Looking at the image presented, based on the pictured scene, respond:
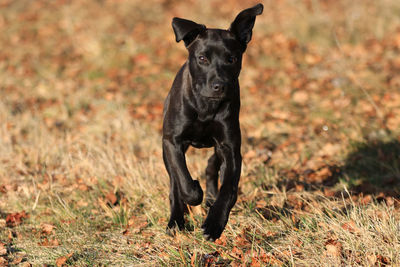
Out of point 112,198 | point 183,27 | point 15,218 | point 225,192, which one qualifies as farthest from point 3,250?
point 183,27

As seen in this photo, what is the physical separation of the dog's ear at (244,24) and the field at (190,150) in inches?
61.0

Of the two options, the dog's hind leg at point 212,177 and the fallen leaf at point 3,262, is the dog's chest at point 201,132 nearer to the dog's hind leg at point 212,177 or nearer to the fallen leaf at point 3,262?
the dog's hind leg at point 212,177

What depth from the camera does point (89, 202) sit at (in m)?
5.21

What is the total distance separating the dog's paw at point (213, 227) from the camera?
3.74m

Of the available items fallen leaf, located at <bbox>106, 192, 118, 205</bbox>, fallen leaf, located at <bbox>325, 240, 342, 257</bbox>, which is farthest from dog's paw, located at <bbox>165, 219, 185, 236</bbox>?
fallen leaf, located at <bbox>325, 240, 342, 257</bbox>

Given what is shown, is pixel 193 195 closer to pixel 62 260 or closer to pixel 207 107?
pixel 207 107

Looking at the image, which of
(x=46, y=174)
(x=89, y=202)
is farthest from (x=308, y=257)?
(x=46, y=174)

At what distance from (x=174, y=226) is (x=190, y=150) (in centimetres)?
252

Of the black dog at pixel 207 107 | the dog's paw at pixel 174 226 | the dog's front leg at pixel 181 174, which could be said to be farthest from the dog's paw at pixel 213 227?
the dog's paw at pixel 174 226

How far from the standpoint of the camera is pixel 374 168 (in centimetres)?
609

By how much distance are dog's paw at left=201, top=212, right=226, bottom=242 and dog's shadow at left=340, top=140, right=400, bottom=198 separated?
210 cm

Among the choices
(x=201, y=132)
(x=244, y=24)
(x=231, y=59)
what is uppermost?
(x=244, y=24)

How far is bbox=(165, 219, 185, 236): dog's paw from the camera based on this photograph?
4327 millimetres

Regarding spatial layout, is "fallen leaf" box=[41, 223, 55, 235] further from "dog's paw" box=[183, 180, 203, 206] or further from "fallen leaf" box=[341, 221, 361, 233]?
"fallen leaf" box=[341, 221, 361, 233]
